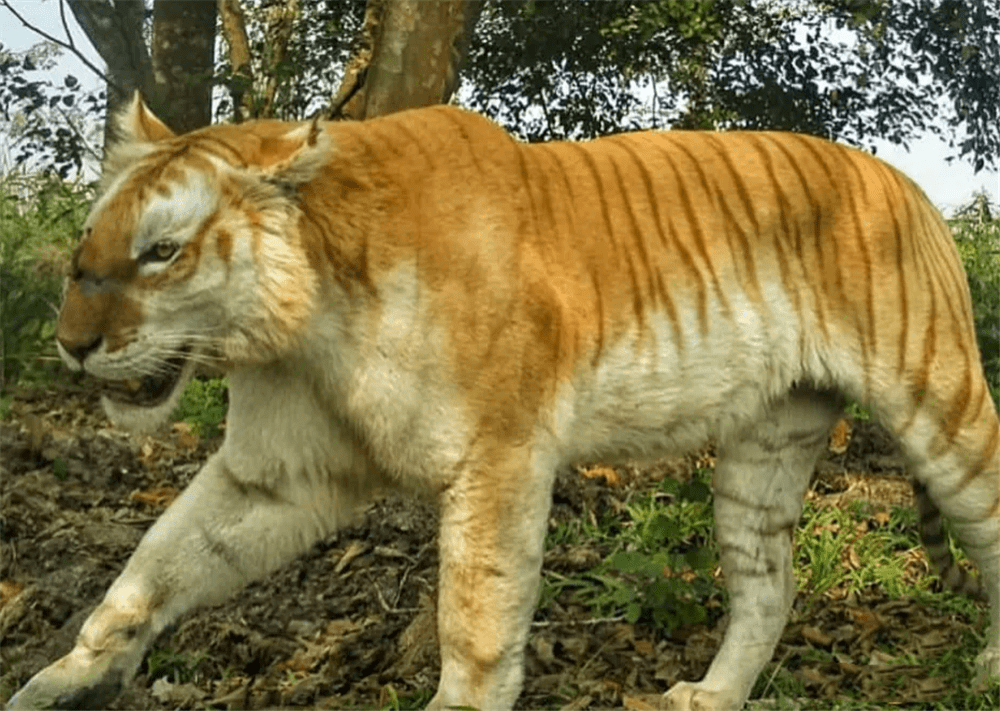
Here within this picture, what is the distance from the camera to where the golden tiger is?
3170 millimetres

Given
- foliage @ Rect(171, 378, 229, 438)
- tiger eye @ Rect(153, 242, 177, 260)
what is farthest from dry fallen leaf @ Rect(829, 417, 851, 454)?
tiger eye @ Rect(153, 242, 177, 260)

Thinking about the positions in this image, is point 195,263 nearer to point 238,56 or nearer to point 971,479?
point 971,479

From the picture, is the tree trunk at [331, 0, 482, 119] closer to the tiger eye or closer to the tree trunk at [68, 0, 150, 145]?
the tree trunk at [68, 0, 150, 145]

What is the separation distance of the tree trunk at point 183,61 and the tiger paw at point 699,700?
280cm

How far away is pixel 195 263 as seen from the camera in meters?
3.11

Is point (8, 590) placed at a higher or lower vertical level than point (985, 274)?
lower

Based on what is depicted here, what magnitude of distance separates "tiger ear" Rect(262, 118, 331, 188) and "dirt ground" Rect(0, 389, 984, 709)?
125cm

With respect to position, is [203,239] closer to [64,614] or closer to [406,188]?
[406,188]

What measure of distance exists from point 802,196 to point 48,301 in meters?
3.06

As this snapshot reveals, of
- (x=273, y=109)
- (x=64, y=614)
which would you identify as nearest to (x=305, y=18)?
(x=273, y=109)

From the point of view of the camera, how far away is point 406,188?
11.0 feet

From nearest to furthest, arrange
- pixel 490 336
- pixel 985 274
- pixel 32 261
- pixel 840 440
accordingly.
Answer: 1. pixel 490 336
2. pixel 840 440
3. pixel 32 261
4. pixel 985 274

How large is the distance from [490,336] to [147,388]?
727mm

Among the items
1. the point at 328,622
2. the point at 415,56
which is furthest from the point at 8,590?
the point at 415,56
